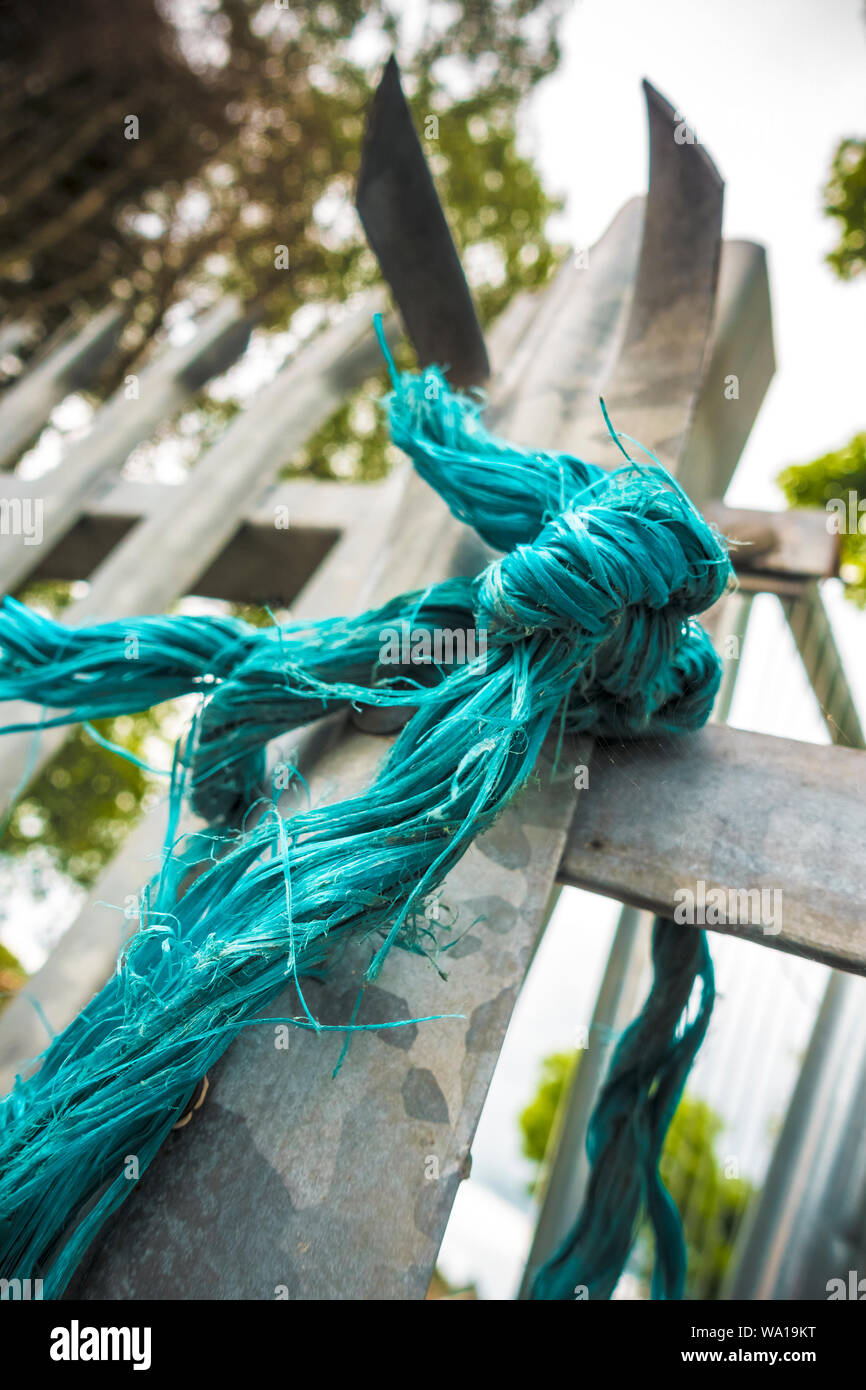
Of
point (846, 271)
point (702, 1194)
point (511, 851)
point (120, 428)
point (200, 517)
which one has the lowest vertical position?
point (702, 1194)

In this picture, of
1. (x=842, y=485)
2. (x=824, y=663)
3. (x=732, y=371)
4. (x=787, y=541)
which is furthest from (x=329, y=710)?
(x=842, y=485)

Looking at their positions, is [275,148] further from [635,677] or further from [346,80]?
[635,677]

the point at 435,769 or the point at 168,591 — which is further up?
the point at 168,591

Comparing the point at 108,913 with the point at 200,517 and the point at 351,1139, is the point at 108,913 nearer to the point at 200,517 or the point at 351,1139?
the point at 200,517

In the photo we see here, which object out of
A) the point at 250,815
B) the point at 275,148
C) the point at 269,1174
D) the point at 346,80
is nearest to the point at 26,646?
the point at 250,815

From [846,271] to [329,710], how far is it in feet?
21.2

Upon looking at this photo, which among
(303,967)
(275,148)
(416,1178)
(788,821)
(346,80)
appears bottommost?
(416,1178)

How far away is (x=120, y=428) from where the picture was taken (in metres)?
4.47

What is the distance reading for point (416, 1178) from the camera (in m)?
0.99

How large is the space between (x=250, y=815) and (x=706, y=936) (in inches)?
30.2

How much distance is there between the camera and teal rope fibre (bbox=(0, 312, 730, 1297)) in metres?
0.97

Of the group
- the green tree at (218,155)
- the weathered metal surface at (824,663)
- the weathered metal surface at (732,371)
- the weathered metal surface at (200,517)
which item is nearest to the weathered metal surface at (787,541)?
the weathered metal surface at (732,371)

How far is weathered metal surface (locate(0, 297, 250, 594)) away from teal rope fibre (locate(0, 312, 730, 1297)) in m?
2.81

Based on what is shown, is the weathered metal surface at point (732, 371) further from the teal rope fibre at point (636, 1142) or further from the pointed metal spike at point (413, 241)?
the teal rope fibre at point (636, 1142)
